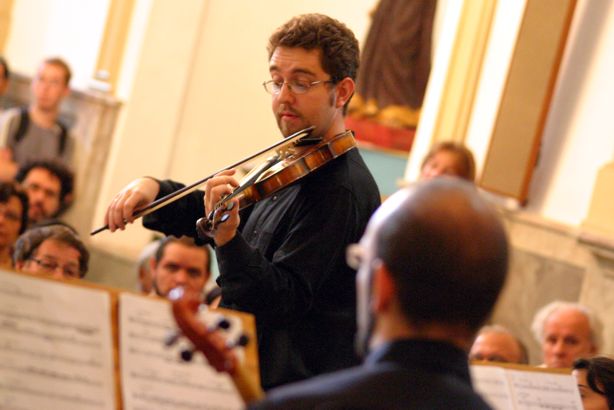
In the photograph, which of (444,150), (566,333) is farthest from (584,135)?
(566,333)

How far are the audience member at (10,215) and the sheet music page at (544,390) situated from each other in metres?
2.95

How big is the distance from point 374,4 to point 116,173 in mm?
2520

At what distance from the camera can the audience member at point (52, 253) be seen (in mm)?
4910

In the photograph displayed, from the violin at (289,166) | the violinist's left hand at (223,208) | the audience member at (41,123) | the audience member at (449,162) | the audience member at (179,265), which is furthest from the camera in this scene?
the audience member at (41,123)

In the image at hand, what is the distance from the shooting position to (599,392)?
396 cm

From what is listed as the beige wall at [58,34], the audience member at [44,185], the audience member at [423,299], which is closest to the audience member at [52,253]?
the audience member at [44,185]

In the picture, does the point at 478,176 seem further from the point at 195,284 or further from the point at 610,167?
the point at 195,284

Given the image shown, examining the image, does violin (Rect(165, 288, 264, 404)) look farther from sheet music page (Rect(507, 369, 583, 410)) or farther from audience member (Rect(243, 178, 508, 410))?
sheet music page (Rect(507, 369, 583, 410))

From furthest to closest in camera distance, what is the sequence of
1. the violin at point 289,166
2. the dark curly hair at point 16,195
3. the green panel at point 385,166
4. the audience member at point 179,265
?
1. the green panel at point 385,166
2. the dark curly hair at point 16,195
3. the audience member at point 179,265
4. the violin at point 289,166

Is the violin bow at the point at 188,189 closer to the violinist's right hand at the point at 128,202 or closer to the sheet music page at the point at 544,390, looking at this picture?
the violinist's right hand at the point at 128,202

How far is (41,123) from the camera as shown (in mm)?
9406

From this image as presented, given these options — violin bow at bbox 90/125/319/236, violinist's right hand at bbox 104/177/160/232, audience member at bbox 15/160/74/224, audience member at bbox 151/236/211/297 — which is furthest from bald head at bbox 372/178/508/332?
audience member at bbox 15/160/74/224

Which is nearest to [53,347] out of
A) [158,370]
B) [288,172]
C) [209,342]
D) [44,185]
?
[158,370]

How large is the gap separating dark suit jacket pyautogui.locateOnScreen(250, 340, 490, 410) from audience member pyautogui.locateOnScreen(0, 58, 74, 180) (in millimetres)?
7269
